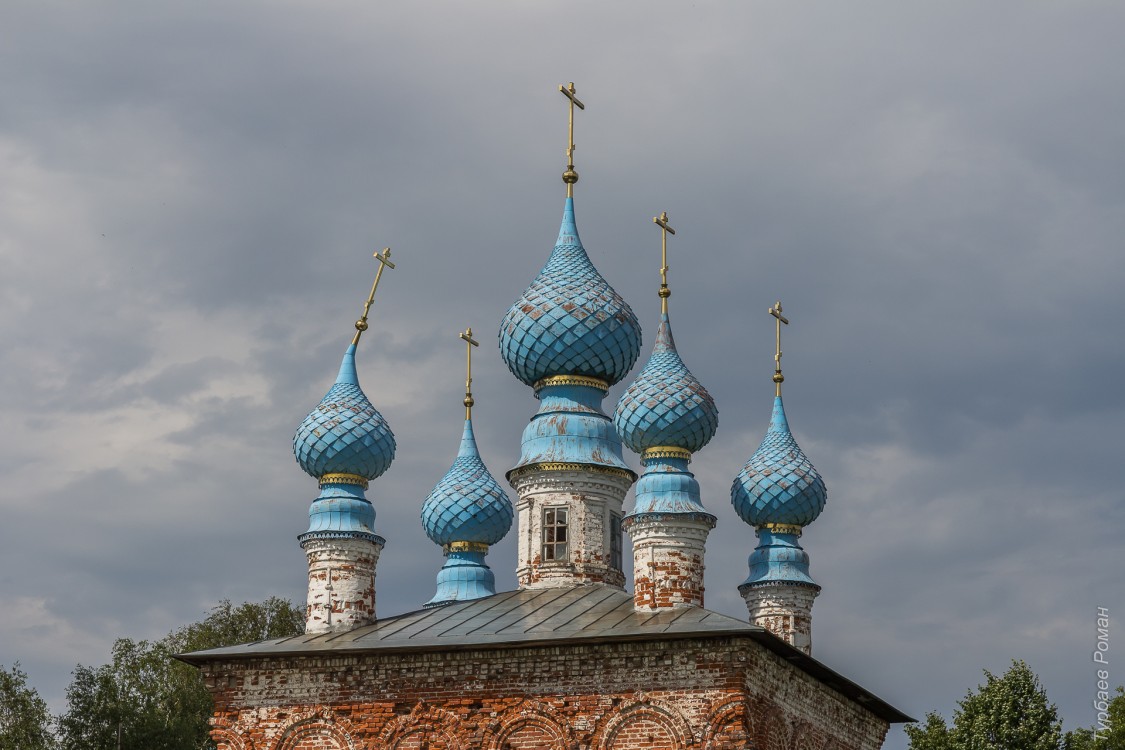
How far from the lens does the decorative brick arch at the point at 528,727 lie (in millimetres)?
21578

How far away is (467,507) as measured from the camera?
30.6 m

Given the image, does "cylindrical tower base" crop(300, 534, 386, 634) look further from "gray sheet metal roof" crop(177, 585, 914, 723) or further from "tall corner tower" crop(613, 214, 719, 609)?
"tall corner tower" crop(613, 214, 719, 609)

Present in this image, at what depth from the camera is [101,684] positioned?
33.4m

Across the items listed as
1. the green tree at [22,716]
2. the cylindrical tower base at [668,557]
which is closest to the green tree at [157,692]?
the green tree at [22,716]

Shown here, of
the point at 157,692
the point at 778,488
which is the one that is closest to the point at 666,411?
the point at 778,488

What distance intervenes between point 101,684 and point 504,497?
24.2 ft

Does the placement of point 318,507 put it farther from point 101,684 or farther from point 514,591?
point 101,684

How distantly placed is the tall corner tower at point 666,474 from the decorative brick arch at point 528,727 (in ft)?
6.41

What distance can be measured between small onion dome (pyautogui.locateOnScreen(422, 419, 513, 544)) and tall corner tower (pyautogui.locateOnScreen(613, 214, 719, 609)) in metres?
5.49

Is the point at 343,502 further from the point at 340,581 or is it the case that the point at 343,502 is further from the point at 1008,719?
the point at 1008,719

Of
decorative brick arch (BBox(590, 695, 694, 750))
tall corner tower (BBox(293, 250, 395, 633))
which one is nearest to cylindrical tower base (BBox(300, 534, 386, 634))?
tall corner tower (BBox(293, 250, 395, 633))

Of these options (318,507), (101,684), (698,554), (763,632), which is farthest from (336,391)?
(101,684)

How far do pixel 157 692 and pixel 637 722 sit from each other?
1557 cm

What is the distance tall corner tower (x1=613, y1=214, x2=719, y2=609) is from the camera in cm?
2339
